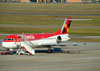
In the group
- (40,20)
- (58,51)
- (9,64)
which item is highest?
(9,64)

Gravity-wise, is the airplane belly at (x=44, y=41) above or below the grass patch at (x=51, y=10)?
above

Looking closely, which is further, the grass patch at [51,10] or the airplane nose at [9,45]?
the grass patch at [51,10]

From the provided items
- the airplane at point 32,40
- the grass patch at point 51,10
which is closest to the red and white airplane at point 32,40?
the airplane at point 32,40

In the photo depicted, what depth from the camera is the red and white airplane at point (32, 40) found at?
153 feet

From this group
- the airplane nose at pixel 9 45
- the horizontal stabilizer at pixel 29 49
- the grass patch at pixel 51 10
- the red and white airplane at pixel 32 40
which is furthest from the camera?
the grass patch at pixel 51 10

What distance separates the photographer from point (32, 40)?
4847 centimetres

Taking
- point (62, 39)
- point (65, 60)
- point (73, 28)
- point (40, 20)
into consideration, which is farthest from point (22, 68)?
point (40, 20)

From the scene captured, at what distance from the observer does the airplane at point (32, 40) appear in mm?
46706

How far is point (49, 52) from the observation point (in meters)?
49.0

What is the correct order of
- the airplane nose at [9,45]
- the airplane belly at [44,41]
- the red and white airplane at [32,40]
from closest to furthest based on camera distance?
the airplane nose at [9,45]
the red and white airplane at [32,40]
the airplane belly at [44,41]

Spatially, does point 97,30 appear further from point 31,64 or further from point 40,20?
point 31,64

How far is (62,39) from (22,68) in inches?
694

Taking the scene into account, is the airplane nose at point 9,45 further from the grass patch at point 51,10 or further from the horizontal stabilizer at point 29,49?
the grass patch at point 51,10

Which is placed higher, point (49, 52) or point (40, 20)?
point (49, 52)
